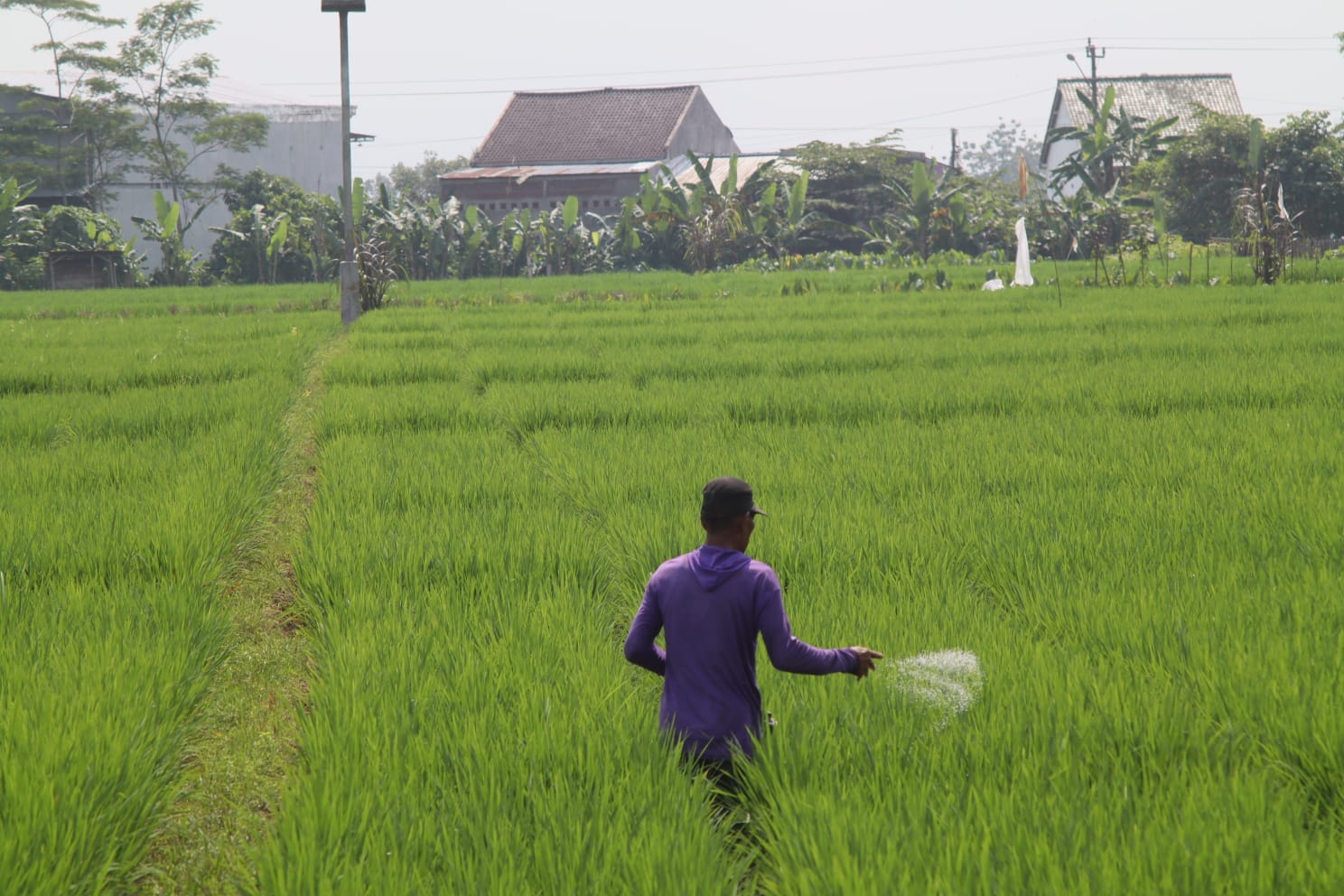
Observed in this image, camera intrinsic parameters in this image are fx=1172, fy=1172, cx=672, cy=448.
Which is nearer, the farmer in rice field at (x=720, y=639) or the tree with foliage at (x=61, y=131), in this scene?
the farmer in rice field at (x=720, y=639)

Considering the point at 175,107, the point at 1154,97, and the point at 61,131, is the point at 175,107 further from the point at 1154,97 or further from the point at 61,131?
the point at 1154,97

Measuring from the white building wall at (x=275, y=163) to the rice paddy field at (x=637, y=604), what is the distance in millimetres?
29325

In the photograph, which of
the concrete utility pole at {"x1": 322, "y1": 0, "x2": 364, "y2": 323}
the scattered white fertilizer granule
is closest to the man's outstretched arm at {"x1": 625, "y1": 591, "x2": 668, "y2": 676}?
the scattered white fertilizer granule

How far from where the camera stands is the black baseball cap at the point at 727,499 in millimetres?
1909

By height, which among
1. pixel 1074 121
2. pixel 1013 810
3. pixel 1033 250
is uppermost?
pixel 1074 121

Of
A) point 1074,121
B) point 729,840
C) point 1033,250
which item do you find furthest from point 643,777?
point 1074,121

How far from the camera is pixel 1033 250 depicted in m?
24.1

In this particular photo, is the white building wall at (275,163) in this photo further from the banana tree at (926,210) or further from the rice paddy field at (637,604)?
the rice paddy field at (637,604)

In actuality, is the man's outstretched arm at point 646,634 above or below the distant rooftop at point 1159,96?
below

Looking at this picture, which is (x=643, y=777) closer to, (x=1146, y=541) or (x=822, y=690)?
(x=822, y=690)

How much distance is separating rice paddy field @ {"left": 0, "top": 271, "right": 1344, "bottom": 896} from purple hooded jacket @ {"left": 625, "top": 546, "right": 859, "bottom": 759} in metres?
0.07

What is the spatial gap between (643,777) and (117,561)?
2235mm

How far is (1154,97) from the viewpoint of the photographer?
36500 mm

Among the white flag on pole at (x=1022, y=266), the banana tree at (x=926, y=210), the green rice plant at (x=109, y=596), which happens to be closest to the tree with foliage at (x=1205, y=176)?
the banana tree at (x=926, y=210)
